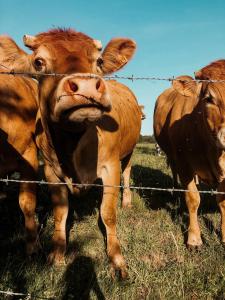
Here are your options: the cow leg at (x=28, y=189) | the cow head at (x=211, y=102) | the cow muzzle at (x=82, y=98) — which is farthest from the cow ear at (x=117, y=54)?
the cow leg at (x=28, y=189)

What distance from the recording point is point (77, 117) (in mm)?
3207

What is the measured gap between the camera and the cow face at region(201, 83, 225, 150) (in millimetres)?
4084

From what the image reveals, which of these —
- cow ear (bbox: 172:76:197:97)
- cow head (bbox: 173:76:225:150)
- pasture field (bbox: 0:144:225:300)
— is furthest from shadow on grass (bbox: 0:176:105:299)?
cow ear (bbox: 172:76:197:97)

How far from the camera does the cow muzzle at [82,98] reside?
3.01m

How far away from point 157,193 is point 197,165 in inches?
95.2

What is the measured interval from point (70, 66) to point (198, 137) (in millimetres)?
2088

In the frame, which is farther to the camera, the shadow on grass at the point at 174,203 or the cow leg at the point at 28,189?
the shadow on grass at the point at 174,203

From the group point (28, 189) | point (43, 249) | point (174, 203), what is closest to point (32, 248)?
point (43, 249)

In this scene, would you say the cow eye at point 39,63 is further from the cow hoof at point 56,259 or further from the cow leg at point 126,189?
the cow leg at point 126,189

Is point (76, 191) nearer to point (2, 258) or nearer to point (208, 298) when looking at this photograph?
point (2, 258)

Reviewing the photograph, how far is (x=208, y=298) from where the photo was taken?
3.15 meters

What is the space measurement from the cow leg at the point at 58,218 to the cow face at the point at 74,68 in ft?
3.17

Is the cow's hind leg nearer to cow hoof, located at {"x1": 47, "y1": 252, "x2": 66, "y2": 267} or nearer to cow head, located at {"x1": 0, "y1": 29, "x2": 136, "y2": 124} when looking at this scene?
cow hoof, located at {"x1": 47, "y1": 252, "x2": 66, "y2": 267}

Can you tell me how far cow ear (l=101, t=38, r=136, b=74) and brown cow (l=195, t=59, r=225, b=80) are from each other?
2.64 feet
